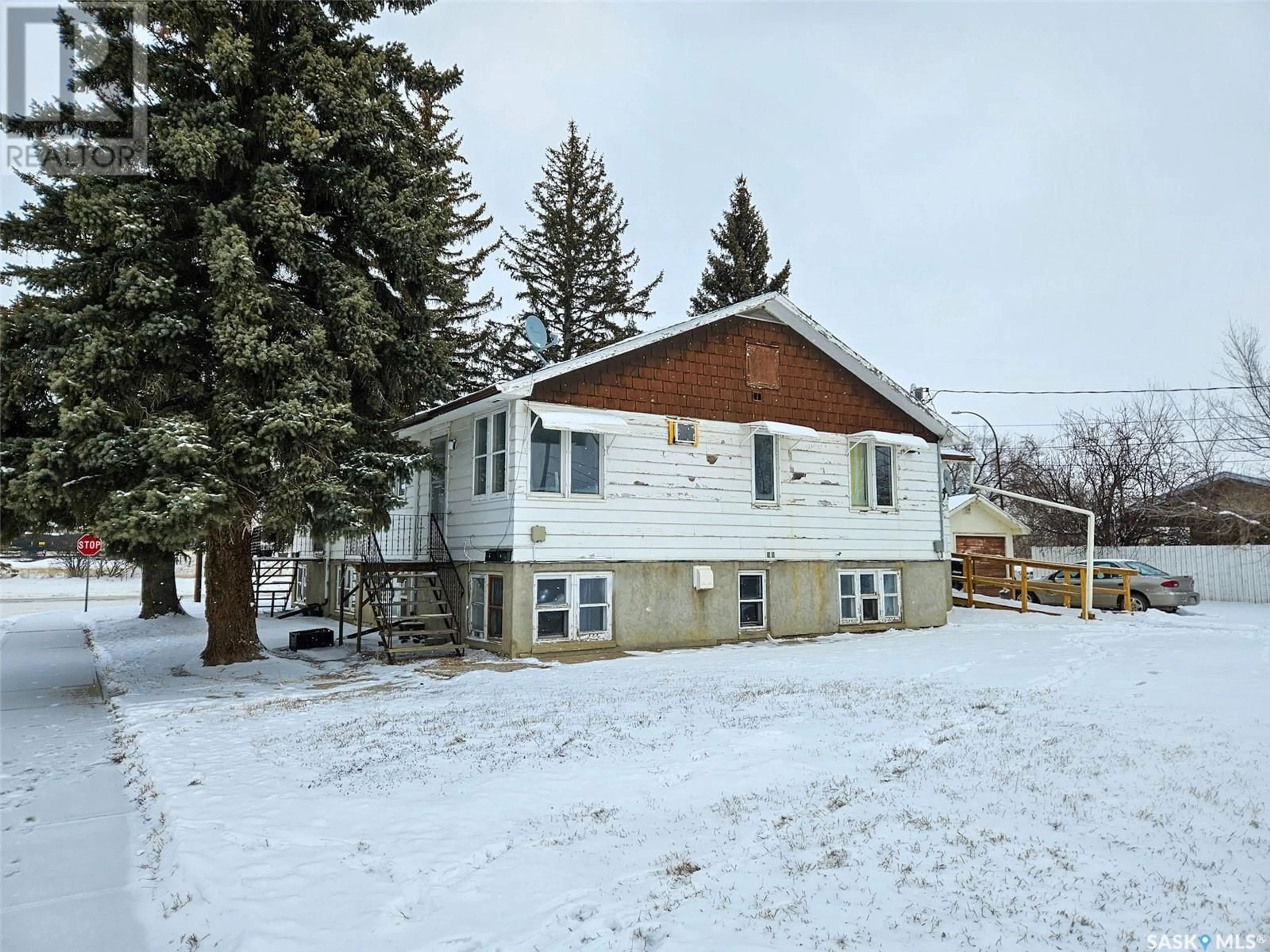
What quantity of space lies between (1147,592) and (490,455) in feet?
61.9

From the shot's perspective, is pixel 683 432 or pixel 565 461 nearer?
pixel 565 461

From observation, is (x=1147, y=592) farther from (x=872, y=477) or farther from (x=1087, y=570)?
(x=872, y=477)

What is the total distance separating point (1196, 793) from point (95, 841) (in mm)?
7454

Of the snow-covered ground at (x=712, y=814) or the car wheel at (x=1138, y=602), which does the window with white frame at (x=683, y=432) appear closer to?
the snow-covered ground at (x=712, y=814)

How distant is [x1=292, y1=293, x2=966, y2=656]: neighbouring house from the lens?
13.9 metres

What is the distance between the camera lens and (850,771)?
6.17 m

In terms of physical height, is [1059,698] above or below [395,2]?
below

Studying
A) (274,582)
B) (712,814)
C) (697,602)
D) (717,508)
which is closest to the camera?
(712,814)

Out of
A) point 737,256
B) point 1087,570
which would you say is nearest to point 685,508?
point 1087,570

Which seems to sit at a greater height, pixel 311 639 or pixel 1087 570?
pixel 1087 570

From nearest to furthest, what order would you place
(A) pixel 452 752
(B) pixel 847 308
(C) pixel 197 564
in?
(A) pixel 452 752, (C) pixel 197 564, (B) pixel 847 308

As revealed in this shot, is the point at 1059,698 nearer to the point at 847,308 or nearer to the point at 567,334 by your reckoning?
the point at 567,334

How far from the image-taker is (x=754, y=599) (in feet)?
53.4

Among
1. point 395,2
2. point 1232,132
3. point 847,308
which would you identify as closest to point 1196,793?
point 395,2
